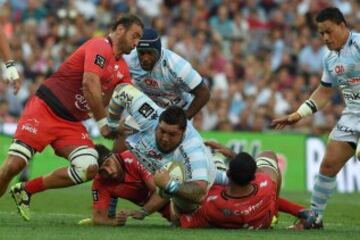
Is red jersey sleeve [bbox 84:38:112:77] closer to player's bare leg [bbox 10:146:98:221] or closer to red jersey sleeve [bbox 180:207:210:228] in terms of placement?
player's bare leg [bbox 10:146:98:221]

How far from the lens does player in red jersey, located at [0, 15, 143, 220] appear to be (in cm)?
1221

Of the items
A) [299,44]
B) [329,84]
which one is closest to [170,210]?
[329,84]

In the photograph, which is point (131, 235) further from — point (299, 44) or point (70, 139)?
point (299, 44)

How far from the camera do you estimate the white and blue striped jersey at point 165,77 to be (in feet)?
44.9

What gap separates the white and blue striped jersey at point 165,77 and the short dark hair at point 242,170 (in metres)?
2.43

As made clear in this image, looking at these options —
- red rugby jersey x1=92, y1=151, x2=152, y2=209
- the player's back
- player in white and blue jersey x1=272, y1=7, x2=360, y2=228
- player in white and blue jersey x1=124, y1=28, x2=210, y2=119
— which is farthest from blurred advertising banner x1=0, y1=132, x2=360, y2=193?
the player's back

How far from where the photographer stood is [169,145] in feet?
37.9

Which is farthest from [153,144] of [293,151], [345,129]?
[293,151]

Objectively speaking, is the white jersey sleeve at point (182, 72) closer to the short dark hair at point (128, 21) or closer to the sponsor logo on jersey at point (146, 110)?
the short dark hair at point (128, 21)

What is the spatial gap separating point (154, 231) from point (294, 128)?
42.7 ft

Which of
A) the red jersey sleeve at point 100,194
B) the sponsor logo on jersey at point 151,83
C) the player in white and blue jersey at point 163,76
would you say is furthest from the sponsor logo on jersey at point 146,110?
the sponsor logo on jersey at point 151,83

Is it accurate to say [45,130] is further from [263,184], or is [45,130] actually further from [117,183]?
[263,184]

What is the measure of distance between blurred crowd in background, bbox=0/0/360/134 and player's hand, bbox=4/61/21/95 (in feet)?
33.1

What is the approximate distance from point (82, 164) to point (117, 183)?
711 mm
